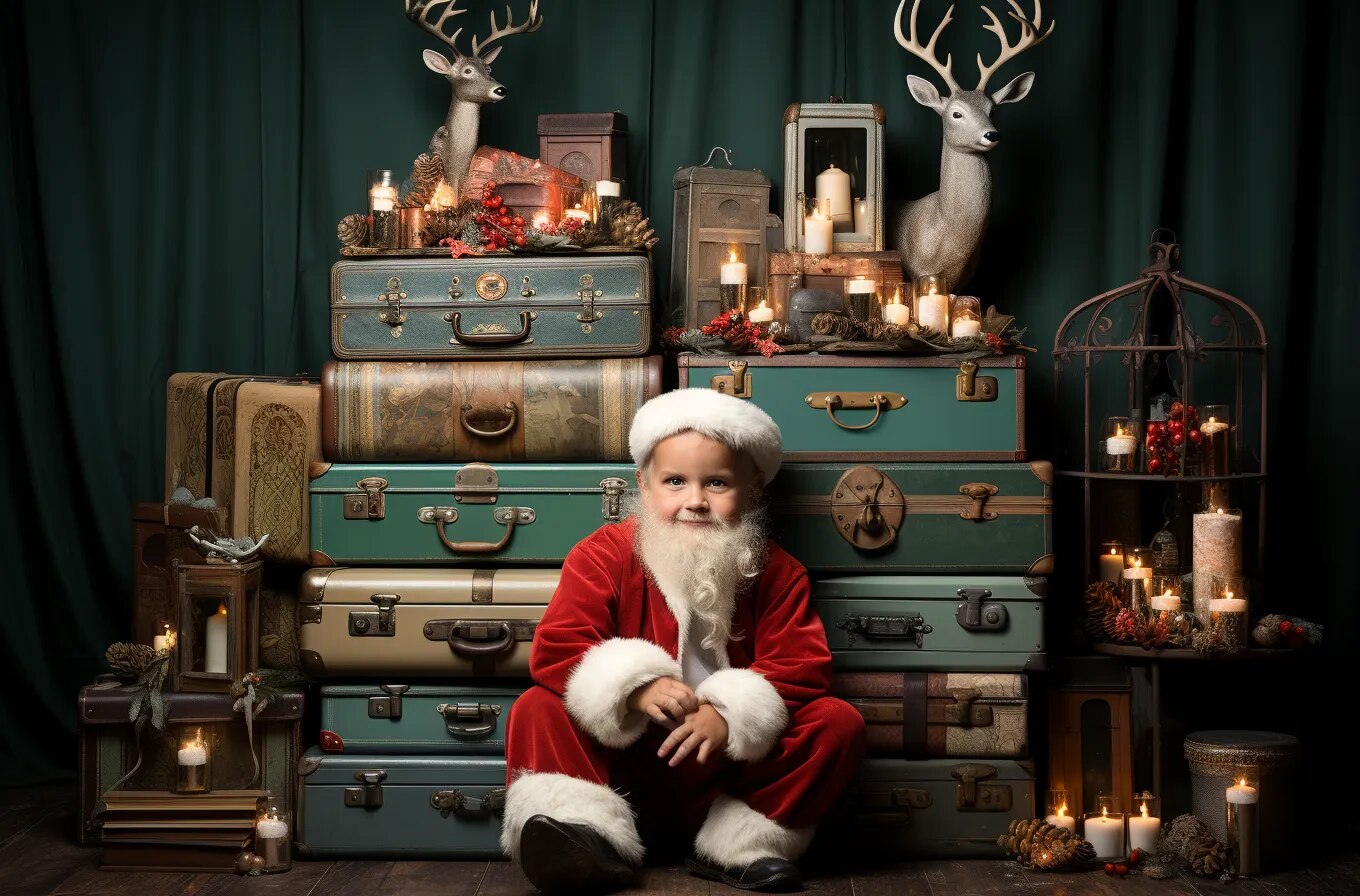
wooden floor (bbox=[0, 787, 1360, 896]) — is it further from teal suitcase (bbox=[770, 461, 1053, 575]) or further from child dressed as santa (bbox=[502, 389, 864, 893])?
teal suitcase (bbox=[770, 461, 1053, 575])

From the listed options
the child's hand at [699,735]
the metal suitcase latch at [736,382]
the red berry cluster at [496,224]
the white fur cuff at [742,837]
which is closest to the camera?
the child's hand at [699,735]

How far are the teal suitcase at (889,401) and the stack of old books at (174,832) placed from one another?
168 cm

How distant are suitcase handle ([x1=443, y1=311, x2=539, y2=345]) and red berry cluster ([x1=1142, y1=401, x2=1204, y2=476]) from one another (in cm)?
176

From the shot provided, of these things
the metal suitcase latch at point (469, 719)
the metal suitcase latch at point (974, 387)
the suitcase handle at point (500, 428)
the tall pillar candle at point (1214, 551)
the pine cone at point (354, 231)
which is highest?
the pine cone at point (354, 231)

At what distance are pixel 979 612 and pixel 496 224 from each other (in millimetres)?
1697

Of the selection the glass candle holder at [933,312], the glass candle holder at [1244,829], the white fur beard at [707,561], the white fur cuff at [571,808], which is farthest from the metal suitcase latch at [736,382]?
the glass candle holder at [1244,829]

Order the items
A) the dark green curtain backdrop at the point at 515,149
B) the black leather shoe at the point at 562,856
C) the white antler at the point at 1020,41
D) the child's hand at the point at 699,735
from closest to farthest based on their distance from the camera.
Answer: the black leather shoe at the point at 562,856 → the child's hand at the point at 699,735 → the white antler at the point at 1020,41 → the dark green curtain backdrop at the point at 515,149

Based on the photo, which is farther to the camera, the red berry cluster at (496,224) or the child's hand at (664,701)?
the red berry cluster at (496,224)

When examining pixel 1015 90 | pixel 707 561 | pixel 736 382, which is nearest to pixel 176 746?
pixel 707 561

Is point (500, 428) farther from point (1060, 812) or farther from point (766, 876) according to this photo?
point (1060, 812)

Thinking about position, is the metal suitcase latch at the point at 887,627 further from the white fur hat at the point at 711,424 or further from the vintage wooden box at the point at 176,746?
the vintage wooden box at the point at 176,746

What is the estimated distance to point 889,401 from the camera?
3773mm

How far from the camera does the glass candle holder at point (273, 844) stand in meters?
3.61

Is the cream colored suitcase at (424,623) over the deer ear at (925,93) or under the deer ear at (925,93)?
under
